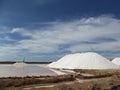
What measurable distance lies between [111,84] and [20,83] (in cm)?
827

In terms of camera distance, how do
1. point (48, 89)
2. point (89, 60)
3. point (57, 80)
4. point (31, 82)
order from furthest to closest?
point (89, 60)
point (57, 80)
point (31, 82)
point (48, 89)

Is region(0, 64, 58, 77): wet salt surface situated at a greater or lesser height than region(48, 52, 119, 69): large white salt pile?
lesser

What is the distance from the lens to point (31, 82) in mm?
21438

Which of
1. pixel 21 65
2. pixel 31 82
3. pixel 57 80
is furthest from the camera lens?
pixel 21 65

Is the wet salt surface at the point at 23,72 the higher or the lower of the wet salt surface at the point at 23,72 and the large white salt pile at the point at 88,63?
the lower

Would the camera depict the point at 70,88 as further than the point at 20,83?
No

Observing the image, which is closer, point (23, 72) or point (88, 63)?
point (23, 72)

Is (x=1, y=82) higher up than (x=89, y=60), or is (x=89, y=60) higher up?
(x=89, y=60)

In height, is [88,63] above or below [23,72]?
above

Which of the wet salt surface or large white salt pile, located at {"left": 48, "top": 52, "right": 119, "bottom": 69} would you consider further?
large white salt pile, located at {"left": 48, "top": 52, "right": 119, "bottom": 69}

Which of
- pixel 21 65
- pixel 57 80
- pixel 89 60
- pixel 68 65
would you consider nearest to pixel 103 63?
pixel 89 60

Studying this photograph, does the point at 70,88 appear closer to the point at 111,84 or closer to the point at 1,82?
the point at 111,84

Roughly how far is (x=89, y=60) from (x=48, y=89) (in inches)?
1260

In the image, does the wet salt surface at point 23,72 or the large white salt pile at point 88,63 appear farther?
the large white salt pile at point 88,63
